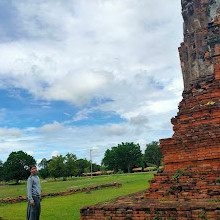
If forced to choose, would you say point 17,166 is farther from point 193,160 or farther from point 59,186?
point 193,160

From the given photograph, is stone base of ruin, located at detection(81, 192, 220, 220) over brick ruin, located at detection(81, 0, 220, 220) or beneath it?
beneath

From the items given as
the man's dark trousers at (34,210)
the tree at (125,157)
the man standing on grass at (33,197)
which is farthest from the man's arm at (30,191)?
the tree at (125,157)

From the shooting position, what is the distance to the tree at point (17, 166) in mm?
52969

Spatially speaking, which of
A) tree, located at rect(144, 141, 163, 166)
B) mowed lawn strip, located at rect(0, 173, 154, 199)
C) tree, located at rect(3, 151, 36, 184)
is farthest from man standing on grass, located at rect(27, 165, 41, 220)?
tree, located at rect(144, 141, 163, 166)

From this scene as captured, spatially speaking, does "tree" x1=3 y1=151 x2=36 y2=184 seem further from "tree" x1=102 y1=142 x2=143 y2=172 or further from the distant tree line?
"tree" x1=102 y1=142 x2=143 y2=172

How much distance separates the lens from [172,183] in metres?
7.25

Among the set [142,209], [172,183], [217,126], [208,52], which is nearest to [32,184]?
[142,209]

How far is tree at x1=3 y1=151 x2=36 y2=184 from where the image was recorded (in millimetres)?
52969

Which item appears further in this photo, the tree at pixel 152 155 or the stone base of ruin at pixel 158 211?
the tree at pixel 152 155

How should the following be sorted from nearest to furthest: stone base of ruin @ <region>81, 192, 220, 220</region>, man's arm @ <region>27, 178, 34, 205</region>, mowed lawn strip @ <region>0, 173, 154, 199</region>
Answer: stone base of ruin @ <region>81, 192, 220, 220</region> < man's arm @ <region>27, 178, 34, 205</region> < mowed lawn strip @ <region>0, 173, 154, 199</region>

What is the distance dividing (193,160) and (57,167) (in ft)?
174

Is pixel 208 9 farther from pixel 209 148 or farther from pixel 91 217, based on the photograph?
pixel 91 217

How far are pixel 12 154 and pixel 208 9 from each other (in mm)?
54826

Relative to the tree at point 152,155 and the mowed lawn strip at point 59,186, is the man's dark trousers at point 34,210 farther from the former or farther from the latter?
the tree at point 152,155
